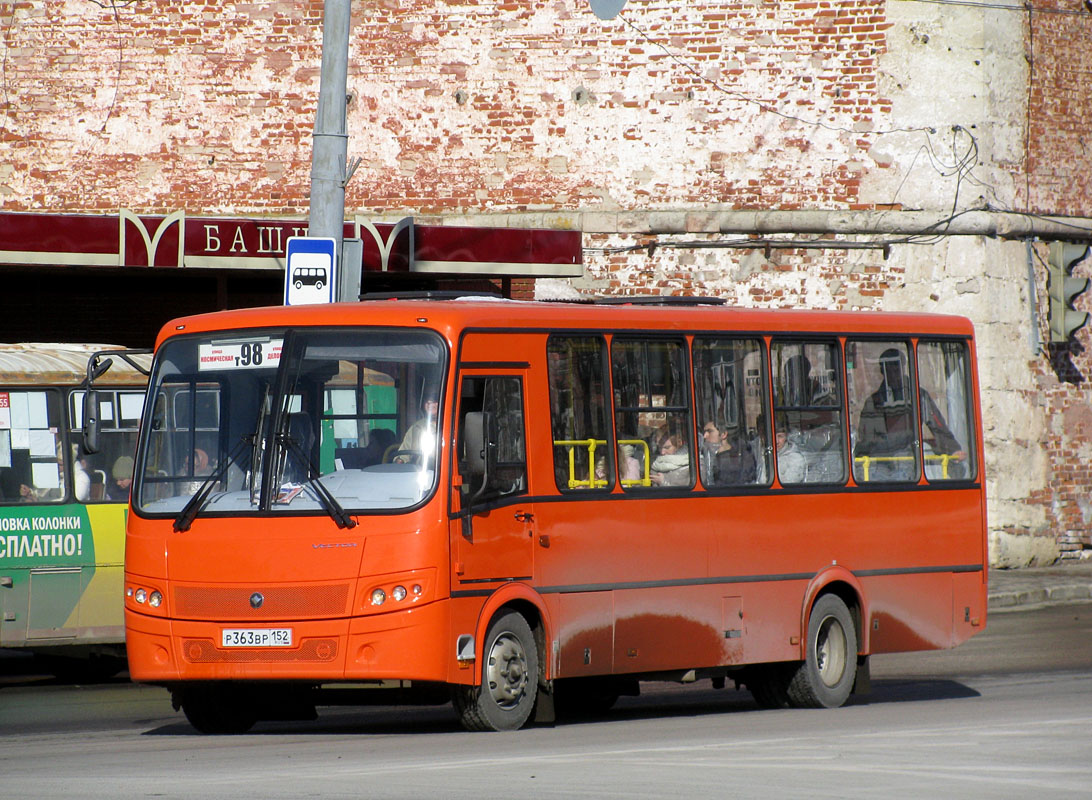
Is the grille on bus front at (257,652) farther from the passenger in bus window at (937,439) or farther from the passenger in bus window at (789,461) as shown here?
the passenger in bus window at (937,439)

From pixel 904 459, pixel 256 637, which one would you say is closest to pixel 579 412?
pixel 256 637

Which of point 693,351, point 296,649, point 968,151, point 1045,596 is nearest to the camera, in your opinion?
point 296,649

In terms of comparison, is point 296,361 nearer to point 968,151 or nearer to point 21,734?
point 21,734

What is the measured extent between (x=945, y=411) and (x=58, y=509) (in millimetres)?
6934

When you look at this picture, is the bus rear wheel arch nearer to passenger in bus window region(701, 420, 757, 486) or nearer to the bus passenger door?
passenger in bus window region(701, 420, 757, 486)

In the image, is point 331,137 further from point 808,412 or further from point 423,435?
point 423,435

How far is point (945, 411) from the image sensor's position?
13.4 m

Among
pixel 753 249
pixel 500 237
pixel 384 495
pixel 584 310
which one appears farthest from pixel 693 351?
pixel 753 249

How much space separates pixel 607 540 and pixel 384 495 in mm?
1660

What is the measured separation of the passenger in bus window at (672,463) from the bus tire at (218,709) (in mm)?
2873

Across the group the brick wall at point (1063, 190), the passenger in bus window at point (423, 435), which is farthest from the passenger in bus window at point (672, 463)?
the brick wall at point (1063, 190)

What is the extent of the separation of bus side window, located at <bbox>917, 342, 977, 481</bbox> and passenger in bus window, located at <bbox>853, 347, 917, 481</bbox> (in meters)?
0.13

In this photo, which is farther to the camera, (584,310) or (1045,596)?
(1045,596)

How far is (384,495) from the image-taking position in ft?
32.6
